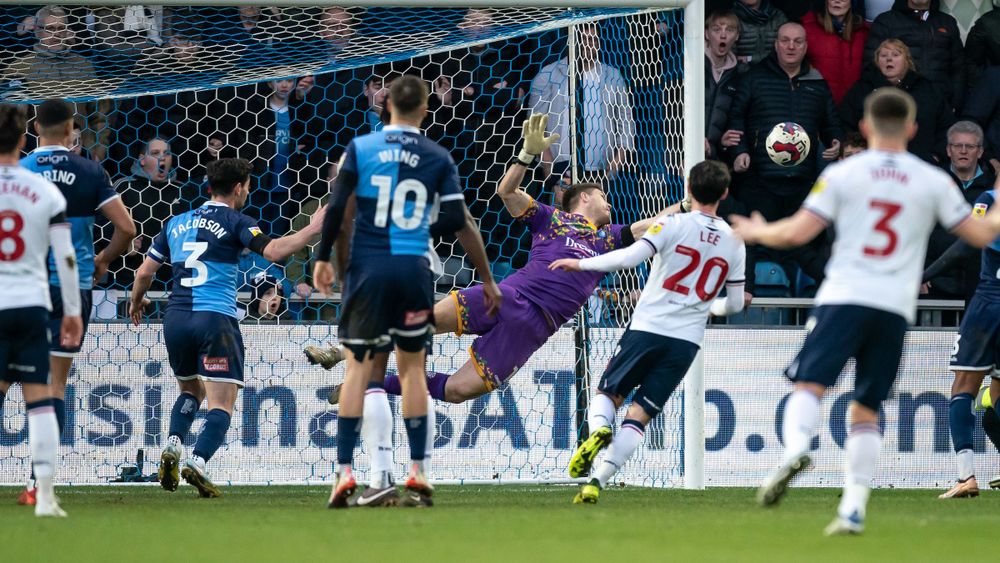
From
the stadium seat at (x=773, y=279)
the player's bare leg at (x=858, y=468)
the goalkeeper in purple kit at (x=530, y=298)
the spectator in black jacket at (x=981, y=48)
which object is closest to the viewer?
the player's bare leg at (x=858, y=468)

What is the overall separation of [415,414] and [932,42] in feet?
26.2

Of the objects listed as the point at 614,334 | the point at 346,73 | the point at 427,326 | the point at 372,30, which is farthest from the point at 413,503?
the point at 346,73

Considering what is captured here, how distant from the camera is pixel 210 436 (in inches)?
357

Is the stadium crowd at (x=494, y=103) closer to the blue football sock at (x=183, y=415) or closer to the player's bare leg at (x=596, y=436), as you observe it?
the blue football sock at (x=183, y=415)

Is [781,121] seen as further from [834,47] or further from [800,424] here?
[800,424]

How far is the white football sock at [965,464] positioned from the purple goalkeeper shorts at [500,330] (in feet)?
9.82

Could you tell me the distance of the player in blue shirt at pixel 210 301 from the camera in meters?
9.12

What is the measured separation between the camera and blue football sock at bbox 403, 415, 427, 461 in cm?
733

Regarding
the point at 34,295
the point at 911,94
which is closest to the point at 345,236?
the point at 34,295

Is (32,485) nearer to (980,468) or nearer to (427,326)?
(427,326)

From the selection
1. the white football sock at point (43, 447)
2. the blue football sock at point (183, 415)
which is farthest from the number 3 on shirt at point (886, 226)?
the blue football sock at point (183, 415)

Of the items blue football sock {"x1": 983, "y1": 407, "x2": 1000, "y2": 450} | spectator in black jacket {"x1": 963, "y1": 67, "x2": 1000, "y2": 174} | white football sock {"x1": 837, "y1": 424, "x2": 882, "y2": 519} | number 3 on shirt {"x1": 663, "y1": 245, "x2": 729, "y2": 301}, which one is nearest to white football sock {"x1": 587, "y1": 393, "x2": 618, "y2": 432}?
number 3 on shirt {"x1": 663, "y1": 245, "x2": 729, "y2": 301}

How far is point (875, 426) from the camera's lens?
6.07 m

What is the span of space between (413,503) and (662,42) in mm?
4945
